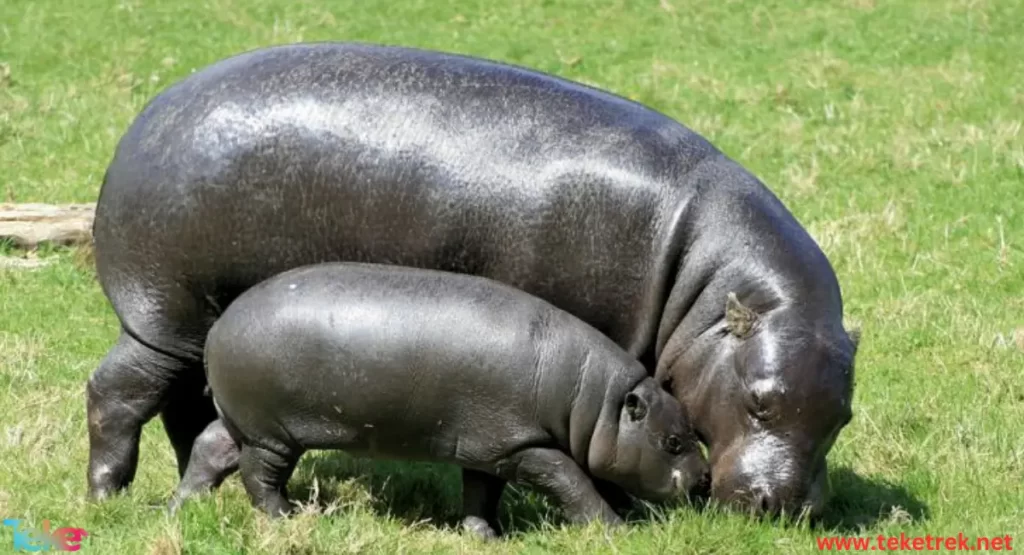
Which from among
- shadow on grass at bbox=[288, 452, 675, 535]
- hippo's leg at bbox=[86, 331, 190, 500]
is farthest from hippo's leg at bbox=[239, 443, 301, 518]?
hippo's leg at bbox=[86, 331, 190, 500]

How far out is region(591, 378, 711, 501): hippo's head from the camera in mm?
6488

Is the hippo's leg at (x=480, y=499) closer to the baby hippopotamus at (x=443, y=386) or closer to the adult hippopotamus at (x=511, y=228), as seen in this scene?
the baby hippopotamus at (x=443, y=386)

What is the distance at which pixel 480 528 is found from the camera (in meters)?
6.74

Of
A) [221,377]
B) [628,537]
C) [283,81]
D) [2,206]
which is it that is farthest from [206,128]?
[2,206]

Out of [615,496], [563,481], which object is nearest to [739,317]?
[563,481]

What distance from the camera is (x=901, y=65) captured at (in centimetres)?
1570

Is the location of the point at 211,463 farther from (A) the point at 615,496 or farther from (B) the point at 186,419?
(A) the point at 615,496

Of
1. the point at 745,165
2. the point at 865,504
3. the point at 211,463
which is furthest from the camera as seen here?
the point at 745,165

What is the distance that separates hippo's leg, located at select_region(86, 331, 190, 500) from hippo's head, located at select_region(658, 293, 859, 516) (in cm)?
225

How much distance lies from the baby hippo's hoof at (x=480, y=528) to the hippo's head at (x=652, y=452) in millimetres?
524

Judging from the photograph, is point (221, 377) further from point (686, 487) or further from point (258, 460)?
point (686, 487)

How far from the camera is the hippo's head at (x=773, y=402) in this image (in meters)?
6.41

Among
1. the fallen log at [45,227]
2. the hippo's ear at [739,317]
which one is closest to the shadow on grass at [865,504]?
the hippo's ear at [739,317]

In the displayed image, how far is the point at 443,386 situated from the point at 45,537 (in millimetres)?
1695
